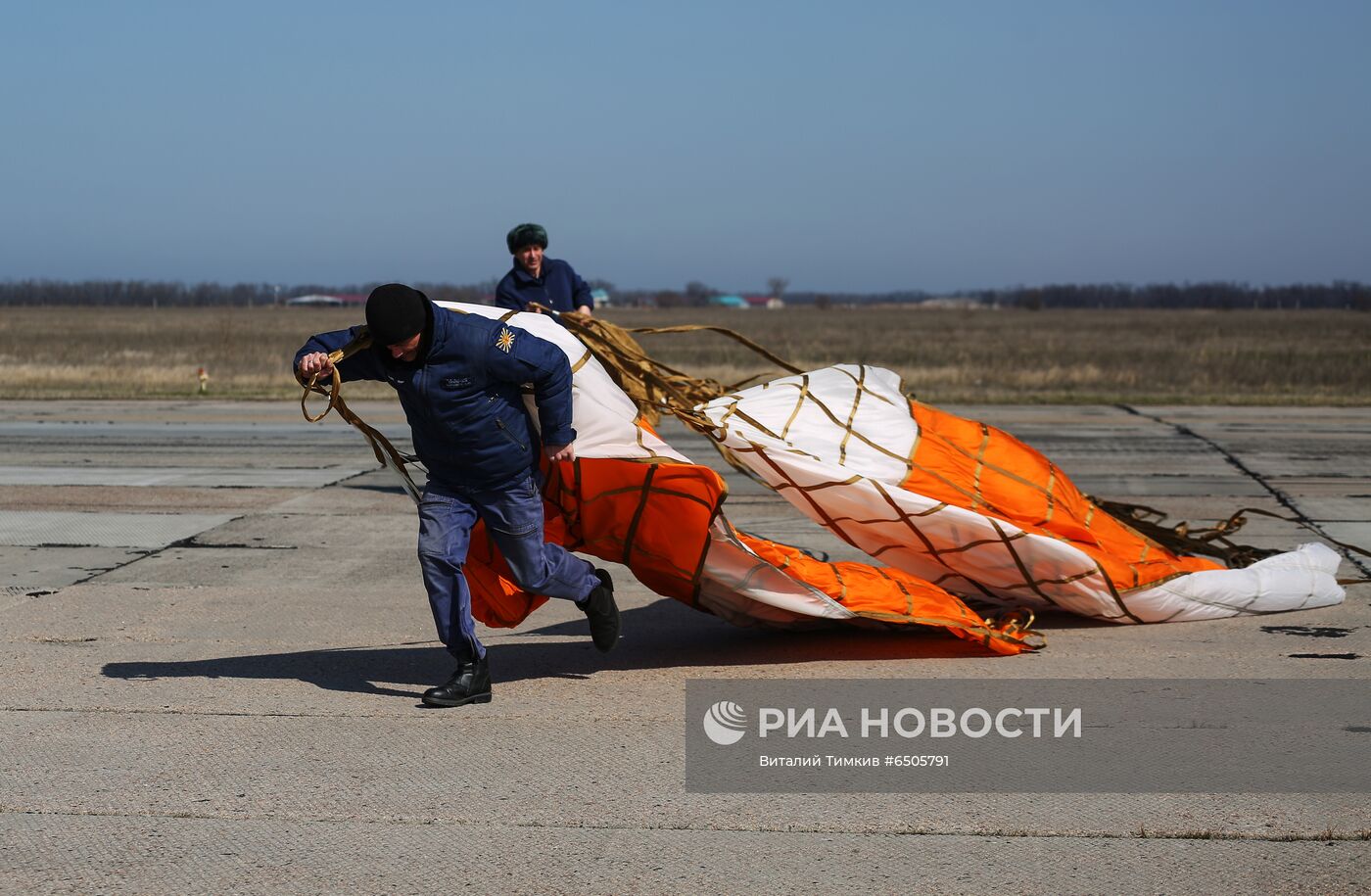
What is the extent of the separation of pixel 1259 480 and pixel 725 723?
29.2 ft

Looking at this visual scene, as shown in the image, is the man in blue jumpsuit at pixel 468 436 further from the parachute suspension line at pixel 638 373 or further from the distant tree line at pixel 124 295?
the distant tree line at pixel 124 295

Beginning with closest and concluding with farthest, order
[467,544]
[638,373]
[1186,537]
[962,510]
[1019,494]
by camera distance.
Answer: [467,544] < [962,510] < [638,373] < [1019,494] < [1186,537]

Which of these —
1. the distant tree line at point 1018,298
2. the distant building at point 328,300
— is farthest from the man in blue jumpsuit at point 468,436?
the distant building at point 328,300

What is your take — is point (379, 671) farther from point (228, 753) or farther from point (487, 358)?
point (487, 358)

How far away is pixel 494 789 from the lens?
4.76 m

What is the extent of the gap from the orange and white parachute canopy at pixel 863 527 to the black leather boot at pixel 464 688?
343mm

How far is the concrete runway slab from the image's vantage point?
13.4 ft

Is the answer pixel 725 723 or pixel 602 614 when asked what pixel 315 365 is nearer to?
pixel 602 614

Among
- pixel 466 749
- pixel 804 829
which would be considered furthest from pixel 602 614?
pixel 804 829

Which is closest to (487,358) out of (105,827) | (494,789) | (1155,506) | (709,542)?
(709,542)

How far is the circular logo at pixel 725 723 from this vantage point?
5.31 m

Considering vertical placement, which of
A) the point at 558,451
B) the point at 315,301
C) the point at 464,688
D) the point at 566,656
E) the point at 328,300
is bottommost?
the point at 566,656

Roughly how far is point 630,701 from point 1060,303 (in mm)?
168735

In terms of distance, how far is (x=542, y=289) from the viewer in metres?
10.0
